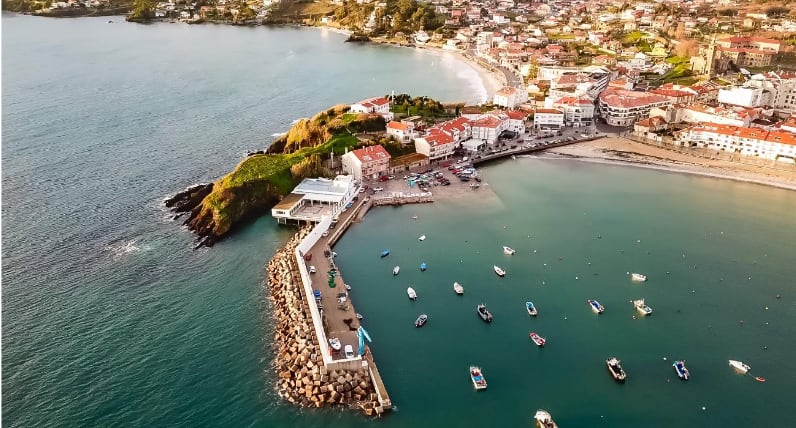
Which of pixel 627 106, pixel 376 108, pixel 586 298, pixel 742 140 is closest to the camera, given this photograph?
pixel 586 298

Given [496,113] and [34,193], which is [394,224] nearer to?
[496,113]

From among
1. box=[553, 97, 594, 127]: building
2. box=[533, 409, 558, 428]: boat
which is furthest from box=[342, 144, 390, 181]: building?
box=[533, 409, 558, 428]: boat

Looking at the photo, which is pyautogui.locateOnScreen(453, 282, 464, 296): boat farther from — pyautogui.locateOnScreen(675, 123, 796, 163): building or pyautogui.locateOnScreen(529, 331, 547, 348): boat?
pyautogui.locateOnScreen(675, 123, 796, 163): building

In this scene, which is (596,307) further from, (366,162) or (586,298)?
(366,162)

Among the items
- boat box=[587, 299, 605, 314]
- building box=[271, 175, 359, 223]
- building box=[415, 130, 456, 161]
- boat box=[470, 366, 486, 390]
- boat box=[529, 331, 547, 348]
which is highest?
building box=[415, 130, 456, 161]

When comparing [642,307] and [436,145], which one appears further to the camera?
[436,145]

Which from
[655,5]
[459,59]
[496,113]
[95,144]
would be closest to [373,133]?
[496,113]

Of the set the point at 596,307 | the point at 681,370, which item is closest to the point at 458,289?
the point at 596,307
